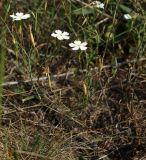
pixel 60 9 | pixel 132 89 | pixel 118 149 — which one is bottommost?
pixel 118 149

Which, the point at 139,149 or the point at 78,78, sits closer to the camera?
the point at 139,149

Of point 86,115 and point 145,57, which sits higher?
point 145,57

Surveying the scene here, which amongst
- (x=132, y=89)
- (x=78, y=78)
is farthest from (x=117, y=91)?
(x=78, y=78)

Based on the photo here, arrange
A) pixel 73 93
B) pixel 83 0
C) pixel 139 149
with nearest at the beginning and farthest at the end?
pixel 139 149 < pixel 73 93 < pixel 83 0

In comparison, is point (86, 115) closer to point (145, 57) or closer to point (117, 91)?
point (117, 91)

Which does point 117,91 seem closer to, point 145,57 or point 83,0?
point 145,57

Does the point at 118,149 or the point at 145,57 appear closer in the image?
→ the point at 118,149

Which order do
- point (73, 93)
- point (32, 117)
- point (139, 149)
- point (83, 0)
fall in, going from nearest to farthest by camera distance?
point (139, 149) → point (32, 117) → point (73, 93) → point (83, 0)

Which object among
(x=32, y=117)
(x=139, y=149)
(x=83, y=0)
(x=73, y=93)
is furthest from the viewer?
(x=83, y=0)

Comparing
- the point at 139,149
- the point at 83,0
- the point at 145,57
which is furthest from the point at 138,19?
the point at 139,149
